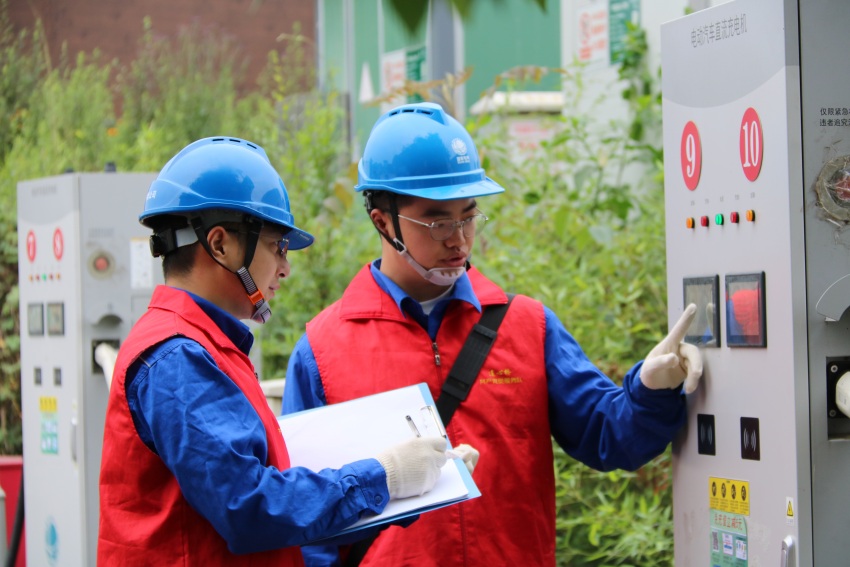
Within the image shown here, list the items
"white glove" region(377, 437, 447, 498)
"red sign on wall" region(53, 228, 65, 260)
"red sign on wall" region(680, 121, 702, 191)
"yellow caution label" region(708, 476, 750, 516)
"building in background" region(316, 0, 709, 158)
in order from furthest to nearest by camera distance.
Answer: "red sign on wall" region(53, 228, 65, 260) < "red sign on wall" region(680, 121, 702, 191) < "yellow caution label" region(708, 476, 750, 516) < "white glove" region(377, 437, 447, 498) < "building in background" region(316, 0, 709, 158)

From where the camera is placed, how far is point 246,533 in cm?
213

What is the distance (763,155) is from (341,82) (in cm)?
509

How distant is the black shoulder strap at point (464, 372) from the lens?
2.85 meters

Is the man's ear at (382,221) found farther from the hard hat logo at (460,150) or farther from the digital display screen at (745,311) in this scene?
the digital display screen at (745,311)

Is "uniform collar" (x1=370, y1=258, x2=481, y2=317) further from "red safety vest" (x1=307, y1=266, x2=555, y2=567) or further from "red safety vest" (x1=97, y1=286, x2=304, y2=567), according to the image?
"red safety vest" (x1=97, y1=286, x2=304, y2=567)

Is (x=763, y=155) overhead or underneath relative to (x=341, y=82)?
underneath

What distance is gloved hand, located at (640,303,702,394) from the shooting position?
267 cm

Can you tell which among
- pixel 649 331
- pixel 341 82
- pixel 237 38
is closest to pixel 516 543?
pixel 649 331

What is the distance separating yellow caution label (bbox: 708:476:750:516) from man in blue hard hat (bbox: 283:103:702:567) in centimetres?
18

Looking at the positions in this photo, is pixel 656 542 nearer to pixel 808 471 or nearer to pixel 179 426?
pixel 808 471

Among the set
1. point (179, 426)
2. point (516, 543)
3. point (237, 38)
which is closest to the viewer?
point (179, 426)

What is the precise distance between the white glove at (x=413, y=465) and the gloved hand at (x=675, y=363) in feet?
1.89

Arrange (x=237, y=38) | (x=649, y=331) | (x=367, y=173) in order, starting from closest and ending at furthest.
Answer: (x=367, y=173)
(x=649, y=331)
(x=237, y=38)

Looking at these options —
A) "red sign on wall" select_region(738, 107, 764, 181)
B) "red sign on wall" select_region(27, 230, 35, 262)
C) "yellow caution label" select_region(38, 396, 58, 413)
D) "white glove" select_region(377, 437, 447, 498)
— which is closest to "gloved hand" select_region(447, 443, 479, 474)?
"white glove" select_region(377, 437, 447, 498)
